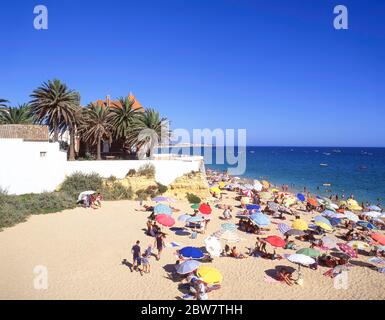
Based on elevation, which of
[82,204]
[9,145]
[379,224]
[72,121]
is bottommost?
[379,224]

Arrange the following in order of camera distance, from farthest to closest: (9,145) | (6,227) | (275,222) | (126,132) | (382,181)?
(382,181), (126,132), (275,222), (9,145), (6,227)

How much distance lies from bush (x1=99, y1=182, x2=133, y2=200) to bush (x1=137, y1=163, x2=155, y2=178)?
6.01 feet

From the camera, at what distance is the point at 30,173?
898 inches

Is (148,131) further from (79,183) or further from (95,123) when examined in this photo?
(79,183)

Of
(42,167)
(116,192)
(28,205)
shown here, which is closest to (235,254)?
(116,192)

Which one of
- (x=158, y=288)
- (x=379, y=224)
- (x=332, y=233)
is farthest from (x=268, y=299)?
(x=379, y=224)

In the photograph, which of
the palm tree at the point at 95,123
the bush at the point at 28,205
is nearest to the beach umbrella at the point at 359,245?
the bush at the point at 28,205

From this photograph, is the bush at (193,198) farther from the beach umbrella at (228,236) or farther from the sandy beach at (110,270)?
the beach umbrella at (228,236)

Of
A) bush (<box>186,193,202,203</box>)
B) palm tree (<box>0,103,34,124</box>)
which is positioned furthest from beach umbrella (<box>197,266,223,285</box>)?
palm tree (<box>0,103,34,124</box>)

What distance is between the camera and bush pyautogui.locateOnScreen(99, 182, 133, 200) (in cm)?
2550

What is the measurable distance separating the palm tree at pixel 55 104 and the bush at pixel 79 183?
5.43 metres

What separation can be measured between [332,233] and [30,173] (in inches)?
854
